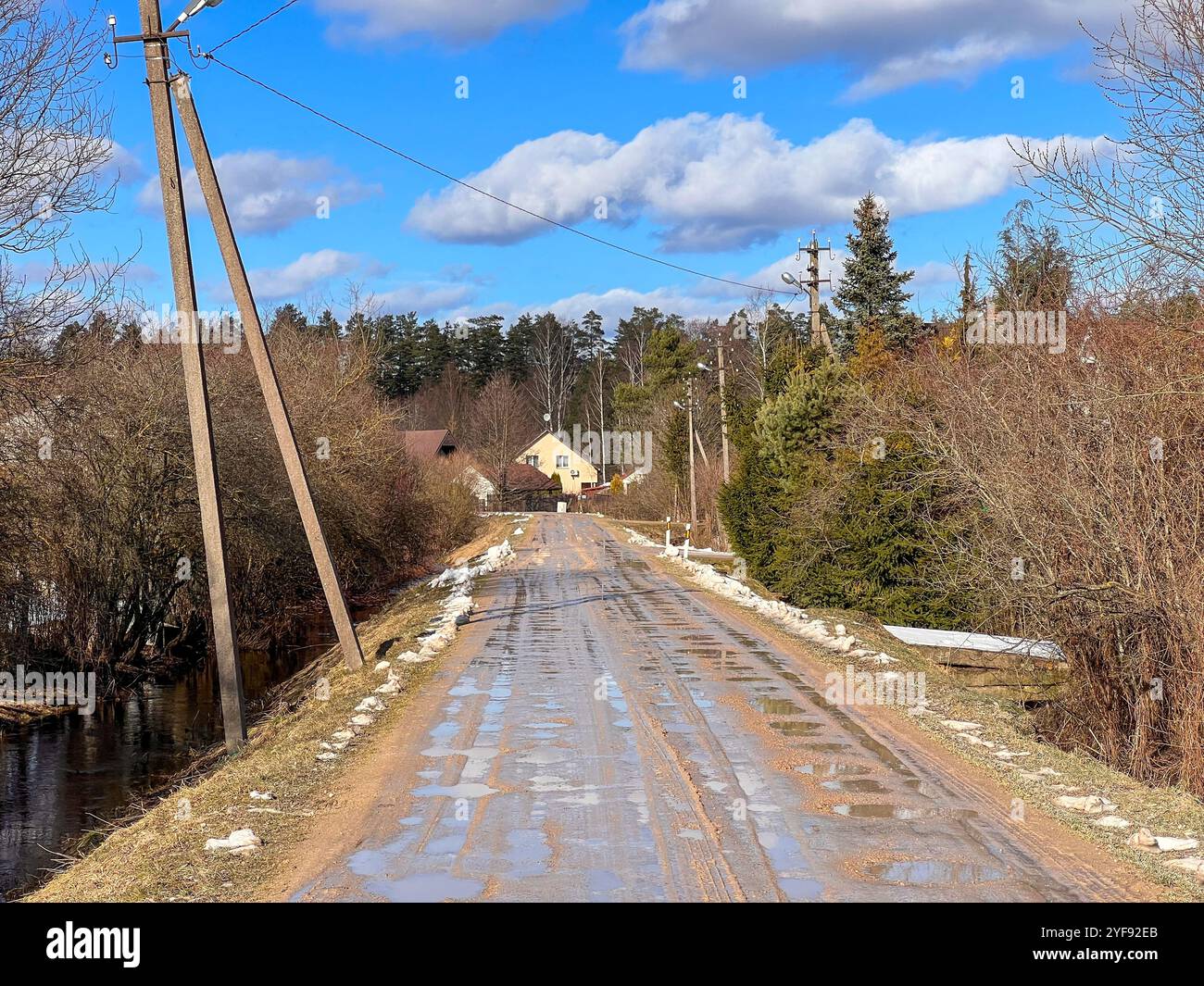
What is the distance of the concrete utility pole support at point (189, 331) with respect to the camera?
13.2 m

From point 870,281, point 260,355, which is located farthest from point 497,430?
point 260,355

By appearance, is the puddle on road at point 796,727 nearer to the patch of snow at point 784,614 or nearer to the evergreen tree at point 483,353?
the patch of snow at point 784,614

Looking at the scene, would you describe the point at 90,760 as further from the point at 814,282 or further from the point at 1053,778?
the point at 814,282

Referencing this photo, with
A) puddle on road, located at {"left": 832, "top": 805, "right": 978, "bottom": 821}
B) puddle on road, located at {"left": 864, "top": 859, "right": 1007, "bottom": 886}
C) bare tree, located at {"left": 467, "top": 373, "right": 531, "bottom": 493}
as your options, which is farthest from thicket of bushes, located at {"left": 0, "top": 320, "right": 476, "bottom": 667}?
bare tree, located at {"left": 467, "top": 373, "right": 531, "bottom": 493}

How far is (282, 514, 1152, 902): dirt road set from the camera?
22.2 ft

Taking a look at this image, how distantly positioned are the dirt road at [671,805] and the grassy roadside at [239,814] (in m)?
0.31

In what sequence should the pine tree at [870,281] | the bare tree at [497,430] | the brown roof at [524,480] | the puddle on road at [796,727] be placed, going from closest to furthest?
the puddle on road at [796,727] → the pine tree at [870,281] → the bare tree at [497,430] → the brown roof at [524,480]

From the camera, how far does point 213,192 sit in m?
14.8

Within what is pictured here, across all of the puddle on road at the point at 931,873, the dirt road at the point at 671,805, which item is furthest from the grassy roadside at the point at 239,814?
the puddle on road at the point at 931,873

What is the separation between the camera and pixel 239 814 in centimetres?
862

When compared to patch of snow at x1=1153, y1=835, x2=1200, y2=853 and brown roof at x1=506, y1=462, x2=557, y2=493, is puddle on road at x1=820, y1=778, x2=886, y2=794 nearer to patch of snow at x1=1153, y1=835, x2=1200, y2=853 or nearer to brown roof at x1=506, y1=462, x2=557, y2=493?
patch of snow at x1=1153, y1=835, x2=1200, y2=853

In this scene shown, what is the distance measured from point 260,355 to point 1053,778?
1127 cm
